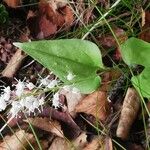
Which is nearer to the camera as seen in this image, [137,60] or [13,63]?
[137,60]

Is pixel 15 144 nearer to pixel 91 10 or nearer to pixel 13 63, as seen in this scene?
pixel 13 63

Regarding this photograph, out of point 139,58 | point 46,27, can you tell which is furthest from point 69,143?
point 46,27

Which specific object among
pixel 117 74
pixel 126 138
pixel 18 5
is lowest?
pixel 126 138

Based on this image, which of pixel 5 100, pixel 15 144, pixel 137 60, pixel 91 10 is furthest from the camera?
pixel 91 10

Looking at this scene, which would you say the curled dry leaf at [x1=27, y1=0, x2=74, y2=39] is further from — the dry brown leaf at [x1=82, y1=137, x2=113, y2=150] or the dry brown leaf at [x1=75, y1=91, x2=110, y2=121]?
the dry brown leaf at [x1=82, y1=137, x2=113, y2=150]

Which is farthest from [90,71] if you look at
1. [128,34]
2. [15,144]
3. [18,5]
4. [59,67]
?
[18,5]

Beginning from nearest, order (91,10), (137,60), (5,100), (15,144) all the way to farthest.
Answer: (5,100)
(137,60)
(15,144)
(91,10)

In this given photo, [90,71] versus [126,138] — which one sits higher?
[90,71]
